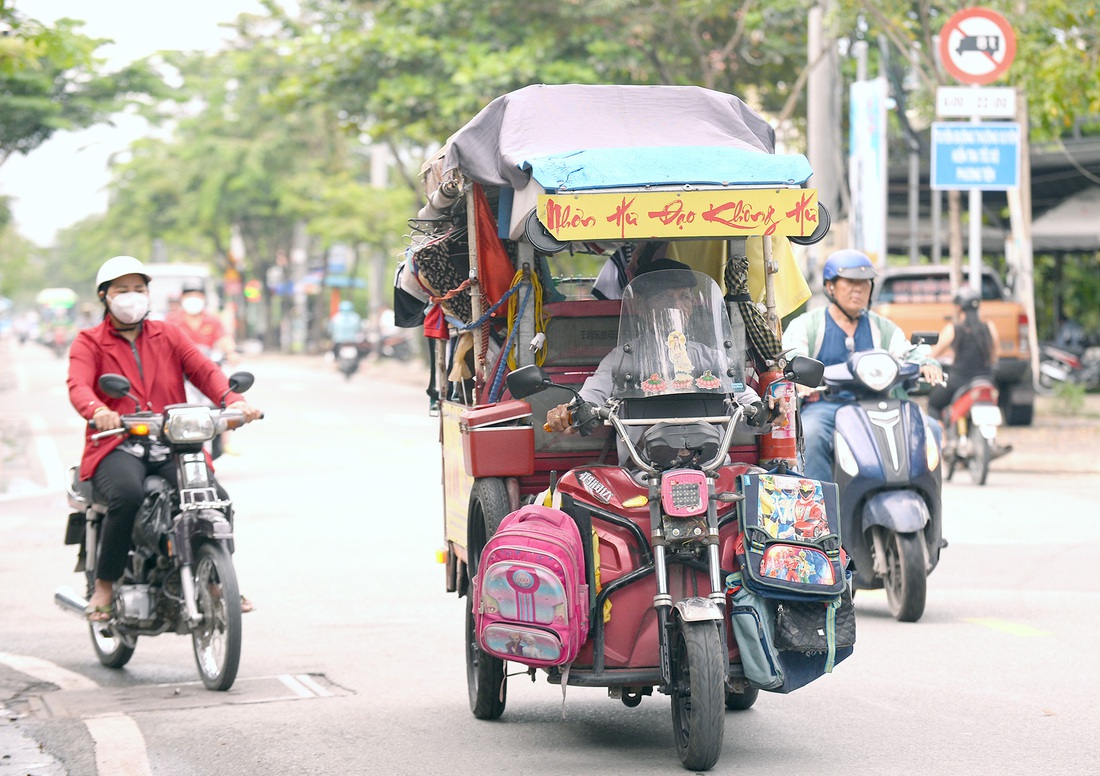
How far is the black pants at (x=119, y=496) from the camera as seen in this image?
23.8 feet

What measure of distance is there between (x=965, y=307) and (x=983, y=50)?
2926mm

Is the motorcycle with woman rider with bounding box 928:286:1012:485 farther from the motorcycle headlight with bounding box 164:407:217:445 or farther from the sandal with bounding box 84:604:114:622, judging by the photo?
the sandal with bounding box 84:604:114:622

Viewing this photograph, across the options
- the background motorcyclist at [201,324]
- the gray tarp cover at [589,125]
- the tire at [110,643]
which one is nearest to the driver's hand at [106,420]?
the tire at [110,643]

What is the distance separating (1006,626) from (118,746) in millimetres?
4452

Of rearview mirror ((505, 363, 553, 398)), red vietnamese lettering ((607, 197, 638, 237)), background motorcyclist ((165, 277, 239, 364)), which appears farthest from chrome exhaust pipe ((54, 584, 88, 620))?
background motorcyclist ((165, 277, 239, 364))

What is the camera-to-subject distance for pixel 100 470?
7316 mm

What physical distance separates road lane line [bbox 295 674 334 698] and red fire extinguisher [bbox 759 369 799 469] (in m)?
2.15

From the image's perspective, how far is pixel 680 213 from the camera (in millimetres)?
5684

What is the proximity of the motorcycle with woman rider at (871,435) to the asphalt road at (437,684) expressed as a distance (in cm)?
36

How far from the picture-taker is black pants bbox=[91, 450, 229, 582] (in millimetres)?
7254

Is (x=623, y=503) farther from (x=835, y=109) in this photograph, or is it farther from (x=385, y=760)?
(x=835, y=109)

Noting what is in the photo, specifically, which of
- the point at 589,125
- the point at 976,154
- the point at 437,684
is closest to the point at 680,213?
the point at 589,125

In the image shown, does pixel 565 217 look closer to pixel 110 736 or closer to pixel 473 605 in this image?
pixel 473 605

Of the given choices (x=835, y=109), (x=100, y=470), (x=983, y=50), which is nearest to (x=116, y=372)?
(x=100, y=470)
